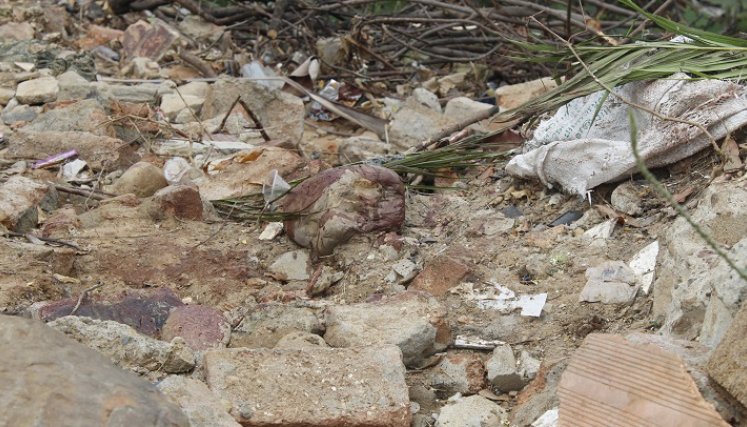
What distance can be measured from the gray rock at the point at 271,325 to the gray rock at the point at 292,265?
608 mm

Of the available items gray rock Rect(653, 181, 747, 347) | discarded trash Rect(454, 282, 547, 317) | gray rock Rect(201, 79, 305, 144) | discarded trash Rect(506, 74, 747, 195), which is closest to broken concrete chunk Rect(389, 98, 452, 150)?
gray rock Rect(201, 79, 305, 144)

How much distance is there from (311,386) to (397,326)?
552 mm

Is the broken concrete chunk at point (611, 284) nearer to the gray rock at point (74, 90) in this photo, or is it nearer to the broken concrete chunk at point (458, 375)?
the broken concrete chunk at point (458, 375)

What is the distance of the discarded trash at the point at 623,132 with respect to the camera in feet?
11.8

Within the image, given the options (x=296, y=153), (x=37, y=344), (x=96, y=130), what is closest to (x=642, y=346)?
(x=37, y=344)

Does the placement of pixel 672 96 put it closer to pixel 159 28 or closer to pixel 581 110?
pixel 581 110

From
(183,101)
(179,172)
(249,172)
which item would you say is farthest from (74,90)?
(249,172)

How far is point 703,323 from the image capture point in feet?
8.43

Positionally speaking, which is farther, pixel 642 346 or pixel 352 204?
pixel 352 204

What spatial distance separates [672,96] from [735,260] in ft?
4.64

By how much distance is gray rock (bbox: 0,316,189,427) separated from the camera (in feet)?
6.66

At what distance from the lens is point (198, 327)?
10.8 ft

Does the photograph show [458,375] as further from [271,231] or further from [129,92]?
[129,92]

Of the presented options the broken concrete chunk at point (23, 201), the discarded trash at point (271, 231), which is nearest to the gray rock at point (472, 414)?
the discarded trash at point (271, 231)
